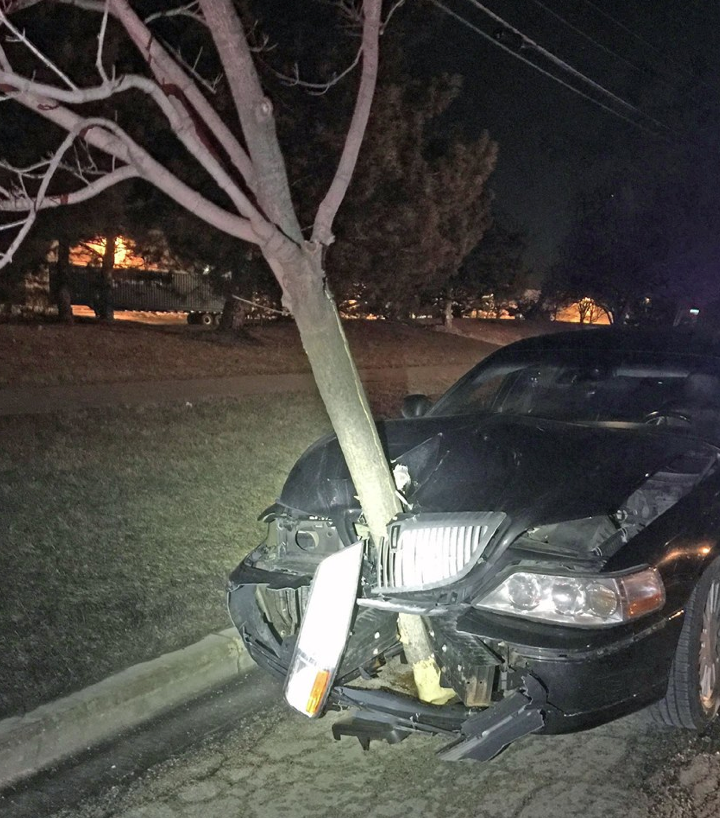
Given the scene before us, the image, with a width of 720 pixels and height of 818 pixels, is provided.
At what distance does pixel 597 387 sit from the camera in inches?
224

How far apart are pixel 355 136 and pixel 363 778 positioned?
2.88m

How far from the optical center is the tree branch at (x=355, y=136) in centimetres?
431

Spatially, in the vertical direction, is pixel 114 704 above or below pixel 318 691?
below

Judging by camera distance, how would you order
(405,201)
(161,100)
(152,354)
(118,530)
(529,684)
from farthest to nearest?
(405,201) → (152,354) → (118,530) → (161,100) → (529,684)

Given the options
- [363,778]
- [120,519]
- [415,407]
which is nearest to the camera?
[363,778]

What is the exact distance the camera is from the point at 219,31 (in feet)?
13.7

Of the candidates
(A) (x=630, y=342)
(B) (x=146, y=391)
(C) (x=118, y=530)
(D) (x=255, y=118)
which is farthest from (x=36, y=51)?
(B) (x=146, y=391)

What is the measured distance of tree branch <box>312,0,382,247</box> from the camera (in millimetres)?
4309

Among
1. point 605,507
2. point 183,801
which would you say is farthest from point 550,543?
point 183,801

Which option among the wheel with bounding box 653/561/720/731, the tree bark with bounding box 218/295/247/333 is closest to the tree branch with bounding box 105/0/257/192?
the wheel with bounding box 653/561/720/731

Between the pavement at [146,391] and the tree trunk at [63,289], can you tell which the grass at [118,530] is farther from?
the tree trunk at [63,289]

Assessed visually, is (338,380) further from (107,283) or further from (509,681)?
(107,283)

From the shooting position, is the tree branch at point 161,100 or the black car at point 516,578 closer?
the black car at point 516,578

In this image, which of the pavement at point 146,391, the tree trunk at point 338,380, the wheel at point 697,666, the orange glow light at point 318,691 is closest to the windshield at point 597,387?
the wheel at point 697,666
